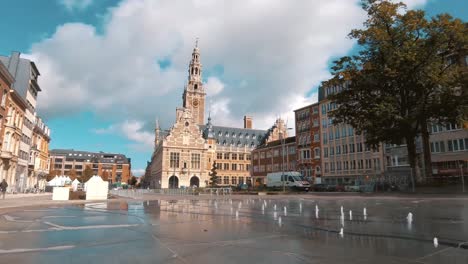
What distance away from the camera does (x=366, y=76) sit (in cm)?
3247

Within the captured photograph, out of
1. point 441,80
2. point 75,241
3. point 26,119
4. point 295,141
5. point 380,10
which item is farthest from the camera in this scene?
point 295,141

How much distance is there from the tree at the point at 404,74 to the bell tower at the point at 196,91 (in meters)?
95.3

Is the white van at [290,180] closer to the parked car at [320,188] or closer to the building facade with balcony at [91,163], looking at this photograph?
the parked car at [320,188]

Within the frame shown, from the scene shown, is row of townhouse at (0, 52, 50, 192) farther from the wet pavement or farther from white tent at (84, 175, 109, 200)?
the wet pavement

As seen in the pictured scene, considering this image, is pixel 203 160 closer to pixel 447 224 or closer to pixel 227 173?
pixel 227 173

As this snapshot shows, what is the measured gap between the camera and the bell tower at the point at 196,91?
126312mm

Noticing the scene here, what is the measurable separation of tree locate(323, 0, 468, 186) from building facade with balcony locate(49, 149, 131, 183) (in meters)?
152

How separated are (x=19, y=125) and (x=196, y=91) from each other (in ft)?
269

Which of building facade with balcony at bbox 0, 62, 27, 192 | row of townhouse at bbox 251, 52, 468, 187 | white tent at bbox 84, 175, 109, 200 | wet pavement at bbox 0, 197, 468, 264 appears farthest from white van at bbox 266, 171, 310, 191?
wet pavement at bbox 0, 197, 468, 264

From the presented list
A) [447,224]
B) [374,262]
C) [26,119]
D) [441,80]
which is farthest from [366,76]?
[26,119]

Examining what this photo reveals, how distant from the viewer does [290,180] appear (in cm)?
5488

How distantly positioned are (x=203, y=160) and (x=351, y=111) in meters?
69.4

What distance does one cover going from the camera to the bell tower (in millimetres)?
126312

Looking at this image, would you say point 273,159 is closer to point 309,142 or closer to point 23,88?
point 309,142
